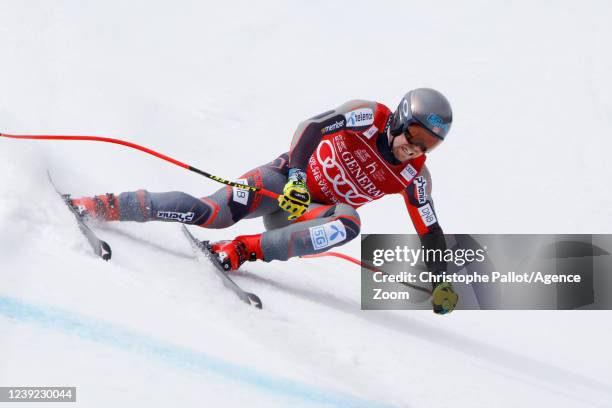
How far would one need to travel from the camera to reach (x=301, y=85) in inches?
383

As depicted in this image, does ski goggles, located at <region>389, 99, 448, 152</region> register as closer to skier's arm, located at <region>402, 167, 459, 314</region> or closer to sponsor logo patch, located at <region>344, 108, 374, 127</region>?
sponsor logo patch, located at <region>344, 108, 374, 127</region>

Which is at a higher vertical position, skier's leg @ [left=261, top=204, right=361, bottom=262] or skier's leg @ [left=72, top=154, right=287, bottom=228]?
skier's leg @ [left=72, top=154, right=287, bottom=228]

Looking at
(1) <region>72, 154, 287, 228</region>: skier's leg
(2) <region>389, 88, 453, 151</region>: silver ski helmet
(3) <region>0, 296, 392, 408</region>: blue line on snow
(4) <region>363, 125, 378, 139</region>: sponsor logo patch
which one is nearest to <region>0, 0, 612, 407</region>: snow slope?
(3) <region>0, 296, 392, 408</region>: blue line on snow

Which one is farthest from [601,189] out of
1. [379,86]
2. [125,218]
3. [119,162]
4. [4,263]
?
[4,263]

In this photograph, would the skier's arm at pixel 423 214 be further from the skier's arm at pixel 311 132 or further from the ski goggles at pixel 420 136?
the skier's arm at pixel 311 132

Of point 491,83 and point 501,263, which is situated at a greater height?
point 491,83

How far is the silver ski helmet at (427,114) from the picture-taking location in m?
3.83

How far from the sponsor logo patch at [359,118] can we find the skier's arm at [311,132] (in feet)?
0.05

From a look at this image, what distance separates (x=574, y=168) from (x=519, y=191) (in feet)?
3.29

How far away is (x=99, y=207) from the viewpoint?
364 centimetres

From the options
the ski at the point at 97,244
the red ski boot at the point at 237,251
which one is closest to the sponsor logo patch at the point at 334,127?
the red ski boot at the point at 237,251

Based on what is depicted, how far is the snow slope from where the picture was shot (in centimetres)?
242

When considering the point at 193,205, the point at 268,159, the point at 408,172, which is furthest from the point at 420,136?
the point at 268,159

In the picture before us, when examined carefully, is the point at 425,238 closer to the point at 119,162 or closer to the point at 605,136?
the point at 119,162
